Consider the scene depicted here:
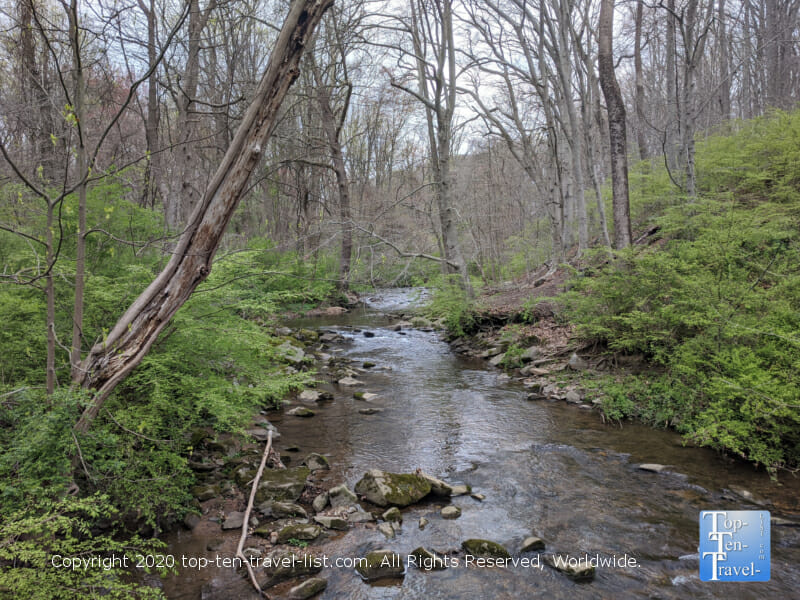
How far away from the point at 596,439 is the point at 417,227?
44.5ft

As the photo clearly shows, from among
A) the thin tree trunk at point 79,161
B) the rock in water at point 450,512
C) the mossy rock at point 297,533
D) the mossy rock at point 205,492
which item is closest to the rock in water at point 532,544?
the rock in water at point 450,512

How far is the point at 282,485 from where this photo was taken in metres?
4.86

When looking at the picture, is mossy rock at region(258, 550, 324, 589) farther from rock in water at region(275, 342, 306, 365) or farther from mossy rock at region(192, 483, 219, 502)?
rock in water at region(275, 342, 306, 365)

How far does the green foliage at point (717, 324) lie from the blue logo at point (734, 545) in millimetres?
1048

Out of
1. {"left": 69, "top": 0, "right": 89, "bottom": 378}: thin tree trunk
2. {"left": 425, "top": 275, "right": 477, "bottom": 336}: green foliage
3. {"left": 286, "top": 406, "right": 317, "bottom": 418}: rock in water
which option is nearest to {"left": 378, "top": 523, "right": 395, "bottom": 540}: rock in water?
{"left": 69, "top": 0, "right": 89, "bottom": 378}: thin tree trunk

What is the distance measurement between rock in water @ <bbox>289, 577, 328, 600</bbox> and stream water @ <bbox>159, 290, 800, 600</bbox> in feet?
0.27

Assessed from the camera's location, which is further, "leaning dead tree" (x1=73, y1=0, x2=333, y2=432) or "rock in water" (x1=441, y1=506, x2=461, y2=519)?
"rock in water" (x1=441, y1=506, x2=461, y2=519)

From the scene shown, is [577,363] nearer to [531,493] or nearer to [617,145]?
[531,493]

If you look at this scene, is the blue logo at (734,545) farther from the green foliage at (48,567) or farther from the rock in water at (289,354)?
the rock in water at (289,354)

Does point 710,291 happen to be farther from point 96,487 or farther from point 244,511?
point 96,487

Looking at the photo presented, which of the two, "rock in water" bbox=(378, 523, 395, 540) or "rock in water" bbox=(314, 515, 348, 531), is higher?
"rock in water" bbox=(314, 515, 348, 531)

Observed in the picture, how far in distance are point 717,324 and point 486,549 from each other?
4.46 m

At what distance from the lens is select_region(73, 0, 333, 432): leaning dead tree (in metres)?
3.65

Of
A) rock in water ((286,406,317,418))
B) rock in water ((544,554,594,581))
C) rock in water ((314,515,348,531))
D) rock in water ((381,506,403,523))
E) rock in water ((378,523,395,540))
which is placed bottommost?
rock in water ((544,554,594,581))
